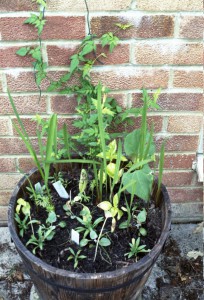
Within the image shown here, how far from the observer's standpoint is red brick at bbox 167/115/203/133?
1402mm

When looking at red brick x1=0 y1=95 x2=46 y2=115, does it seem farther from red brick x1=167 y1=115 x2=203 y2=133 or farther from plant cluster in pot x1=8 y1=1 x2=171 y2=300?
red brick x1=167 y1=115 x2=203 y2=133

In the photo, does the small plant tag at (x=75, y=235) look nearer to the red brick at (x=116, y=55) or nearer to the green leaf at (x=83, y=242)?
the green leaf at (x=83, y=242)

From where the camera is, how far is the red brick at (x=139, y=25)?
118 cm

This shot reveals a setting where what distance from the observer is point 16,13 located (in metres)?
1.16

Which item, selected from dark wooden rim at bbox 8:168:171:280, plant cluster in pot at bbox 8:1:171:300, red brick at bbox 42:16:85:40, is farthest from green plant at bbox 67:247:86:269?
red brick at bbox 42:16:85:40

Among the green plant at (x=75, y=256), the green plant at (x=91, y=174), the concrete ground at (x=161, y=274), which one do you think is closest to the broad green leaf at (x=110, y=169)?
the green plant at (x=91, y=174)

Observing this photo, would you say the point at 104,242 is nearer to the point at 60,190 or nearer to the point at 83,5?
the point at 60,190

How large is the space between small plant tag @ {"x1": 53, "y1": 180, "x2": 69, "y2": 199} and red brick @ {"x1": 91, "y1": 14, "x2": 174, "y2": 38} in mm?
525

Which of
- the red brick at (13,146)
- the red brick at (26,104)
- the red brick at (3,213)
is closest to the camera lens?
the red brick at (26,104)

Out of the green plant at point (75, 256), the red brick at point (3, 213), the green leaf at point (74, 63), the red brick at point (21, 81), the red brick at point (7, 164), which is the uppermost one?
the green leaf at point (74, 63)

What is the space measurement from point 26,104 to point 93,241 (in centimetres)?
56

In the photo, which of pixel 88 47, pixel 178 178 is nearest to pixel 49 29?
pixel 88 47

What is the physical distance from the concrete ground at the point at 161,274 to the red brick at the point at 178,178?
0.20 metres

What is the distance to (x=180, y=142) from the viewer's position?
1.46 m
